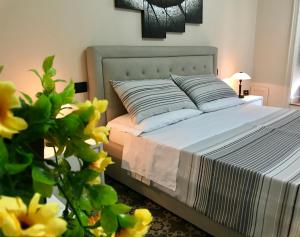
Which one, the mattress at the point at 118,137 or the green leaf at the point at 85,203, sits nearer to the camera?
the green leaf at the point at 85,203

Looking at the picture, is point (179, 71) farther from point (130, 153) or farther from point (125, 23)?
point (130, 153)

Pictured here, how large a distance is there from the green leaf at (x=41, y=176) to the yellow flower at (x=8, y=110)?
7 centimetres

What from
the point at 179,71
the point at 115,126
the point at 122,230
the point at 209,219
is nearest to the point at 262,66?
the point at 179,71

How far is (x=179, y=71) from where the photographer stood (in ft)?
9.62

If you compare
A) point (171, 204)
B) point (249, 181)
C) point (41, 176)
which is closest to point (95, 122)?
point (41, 176)

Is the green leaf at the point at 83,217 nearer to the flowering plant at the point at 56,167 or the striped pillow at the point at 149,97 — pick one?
the flowering plant at the point at 56,167

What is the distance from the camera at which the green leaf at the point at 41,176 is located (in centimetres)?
42

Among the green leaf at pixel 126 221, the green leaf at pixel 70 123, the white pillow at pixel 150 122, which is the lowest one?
the white pillow at pixel 150 122

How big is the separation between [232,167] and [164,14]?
192cm

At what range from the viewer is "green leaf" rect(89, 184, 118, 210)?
483mm

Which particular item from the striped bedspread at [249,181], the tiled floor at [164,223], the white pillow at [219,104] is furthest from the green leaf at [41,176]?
the white pillow at [219,104]

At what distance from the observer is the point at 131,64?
2500 mm

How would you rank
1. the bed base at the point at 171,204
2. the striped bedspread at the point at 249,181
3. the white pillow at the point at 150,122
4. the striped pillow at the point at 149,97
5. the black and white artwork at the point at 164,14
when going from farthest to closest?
the black and white artwork at the point at 164,14 → the striped pillow at the point at 149,97 → the white pillow at the point at 150,122 → the bed base at the point at 171,204 → the striped bedspread at the point at 249,181

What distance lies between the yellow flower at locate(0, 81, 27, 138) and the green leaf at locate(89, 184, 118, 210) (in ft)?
0.57
